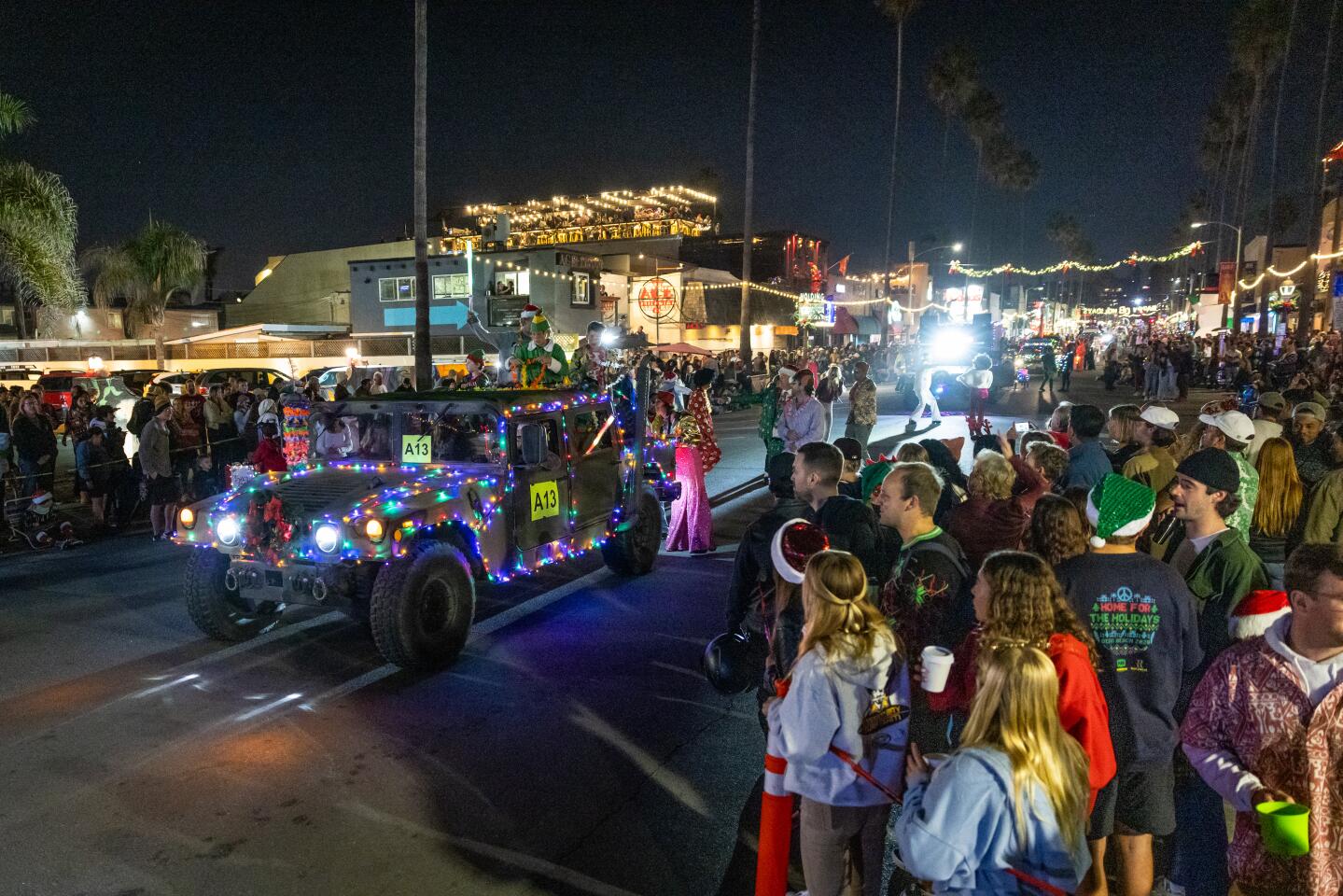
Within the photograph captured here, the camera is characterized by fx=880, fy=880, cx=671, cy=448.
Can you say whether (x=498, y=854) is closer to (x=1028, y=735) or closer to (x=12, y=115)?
(x=1028, y=735)

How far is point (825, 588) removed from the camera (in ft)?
9.10

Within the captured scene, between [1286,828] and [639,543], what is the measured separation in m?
6.82

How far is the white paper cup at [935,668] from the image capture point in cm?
242

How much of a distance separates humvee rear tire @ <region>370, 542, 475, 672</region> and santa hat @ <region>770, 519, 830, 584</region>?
349 centimetres

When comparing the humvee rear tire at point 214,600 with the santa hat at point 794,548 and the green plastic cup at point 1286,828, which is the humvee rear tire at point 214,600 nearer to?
the santa hat at point 794,548

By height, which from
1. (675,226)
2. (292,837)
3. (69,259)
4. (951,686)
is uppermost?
(675,226)

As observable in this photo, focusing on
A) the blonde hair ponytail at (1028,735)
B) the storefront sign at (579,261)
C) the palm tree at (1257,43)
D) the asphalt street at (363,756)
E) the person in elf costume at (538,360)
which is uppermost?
the palm tree at (1257,43)

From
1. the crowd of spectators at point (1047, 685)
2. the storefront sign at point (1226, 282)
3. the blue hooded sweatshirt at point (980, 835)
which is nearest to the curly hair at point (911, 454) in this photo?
the crowd of spectators at point (1047, 685)

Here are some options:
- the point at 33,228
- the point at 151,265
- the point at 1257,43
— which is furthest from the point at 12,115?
the point at 1257,43

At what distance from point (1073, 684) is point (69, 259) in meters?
19.1

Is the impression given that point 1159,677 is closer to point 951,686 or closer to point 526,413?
point 951,686

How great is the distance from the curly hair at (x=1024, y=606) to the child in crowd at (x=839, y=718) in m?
0.36

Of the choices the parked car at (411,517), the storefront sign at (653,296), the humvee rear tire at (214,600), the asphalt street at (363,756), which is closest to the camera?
the asphalt street at (363,756)

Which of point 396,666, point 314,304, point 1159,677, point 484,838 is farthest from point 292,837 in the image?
point 314,304
